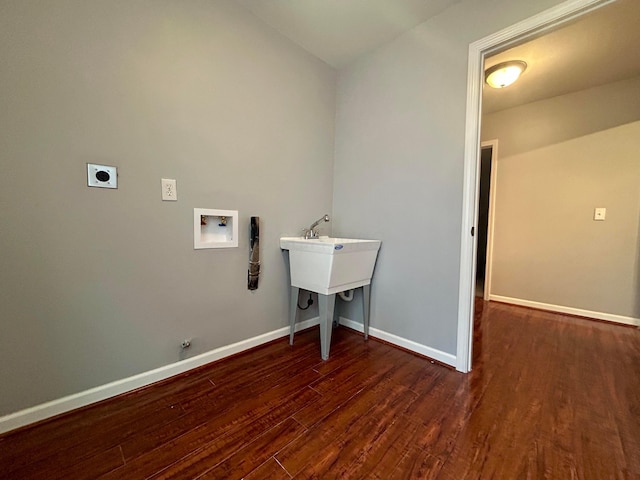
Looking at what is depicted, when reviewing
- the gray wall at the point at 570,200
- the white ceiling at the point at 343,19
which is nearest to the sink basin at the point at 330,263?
the white ceiling at the point at 343,19

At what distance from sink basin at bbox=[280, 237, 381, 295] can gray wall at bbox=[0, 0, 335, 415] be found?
22cm

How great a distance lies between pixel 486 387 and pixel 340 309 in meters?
1.22

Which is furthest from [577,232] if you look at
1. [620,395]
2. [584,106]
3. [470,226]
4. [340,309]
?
[340,309]

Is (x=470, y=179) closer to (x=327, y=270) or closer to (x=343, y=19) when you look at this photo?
(x=327, y=270)

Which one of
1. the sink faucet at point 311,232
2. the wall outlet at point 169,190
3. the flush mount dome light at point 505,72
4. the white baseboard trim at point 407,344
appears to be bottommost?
the white baseboard trim at point 407,344

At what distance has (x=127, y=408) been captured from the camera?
1.26m

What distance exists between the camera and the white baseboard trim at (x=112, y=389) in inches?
43.8

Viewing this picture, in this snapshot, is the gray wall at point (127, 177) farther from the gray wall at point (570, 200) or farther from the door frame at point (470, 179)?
the gray wall at point (570, 200)

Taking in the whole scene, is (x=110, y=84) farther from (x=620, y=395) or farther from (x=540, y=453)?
(x=620, y=395)

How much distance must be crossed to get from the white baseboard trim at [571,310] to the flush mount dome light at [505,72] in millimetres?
2436

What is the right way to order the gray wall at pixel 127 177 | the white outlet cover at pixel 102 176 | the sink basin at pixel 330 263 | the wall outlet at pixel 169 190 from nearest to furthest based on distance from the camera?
1. the gray wall at pixel 127 177
2. the white outlet cover at pixel 102 176
3. the wall outlet at pixel 169 190
4. the sink basin at pixel 330 263

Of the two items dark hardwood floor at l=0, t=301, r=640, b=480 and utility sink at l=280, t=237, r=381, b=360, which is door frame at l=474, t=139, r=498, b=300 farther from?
utility sink at l=280, t=237, r=381, b=360

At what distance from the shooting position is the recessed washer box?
62.1 inches

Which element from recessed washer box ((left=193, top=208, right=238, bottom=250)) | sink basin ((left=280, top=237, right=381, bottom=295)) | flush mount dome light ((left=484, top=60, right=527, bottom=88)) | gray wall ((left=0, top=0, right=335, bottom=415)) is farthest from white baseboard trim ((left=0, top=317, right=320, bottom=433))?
flush mount dome light ((left=484, top=60, right=527, bottom=88))
